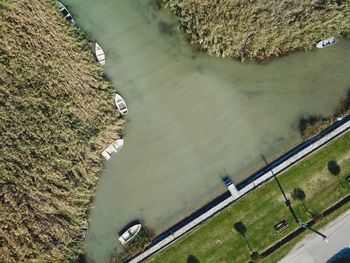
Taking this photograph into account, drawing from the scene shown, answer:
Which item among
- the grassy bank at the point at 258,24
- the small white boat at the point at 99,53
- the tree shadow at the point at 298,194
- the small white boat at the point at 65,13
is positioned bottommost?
the tree shadow at the point at 298,194

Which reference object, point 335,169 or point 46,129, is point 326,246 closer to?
point 335,169

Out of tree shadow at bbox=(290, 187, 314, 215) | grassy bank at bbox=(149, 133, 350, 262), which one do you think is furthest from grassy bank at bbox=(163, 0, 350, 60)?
tree shadow at bbox=(290, 187, 314, 215)

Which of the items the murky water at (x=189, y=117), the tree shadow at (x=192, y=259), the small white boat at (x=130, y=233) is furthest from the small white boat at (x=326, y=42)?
the small white boat at (x=130, y=233)

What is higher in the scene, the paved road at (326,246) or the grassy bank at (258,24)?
the grassy bank at (258,24)

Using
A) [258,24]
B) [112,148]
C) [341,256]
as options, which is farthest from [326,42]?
[112,148]

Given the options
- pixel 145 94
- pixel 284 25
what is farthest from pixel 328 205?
pixel 145 94

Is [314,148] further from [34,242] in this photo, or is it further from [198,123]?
[34,242]

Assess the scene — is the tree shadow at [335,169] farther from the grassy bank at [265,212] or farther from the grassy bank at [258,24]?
the grassy bank at [258,24]

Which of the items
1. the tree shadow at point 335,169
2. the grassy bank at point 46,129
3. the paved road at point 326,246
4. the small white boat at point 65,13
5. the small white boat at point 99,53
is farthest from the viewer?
the small white boat at point 99,53
